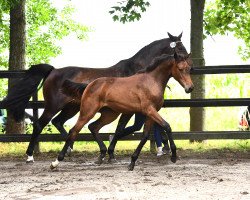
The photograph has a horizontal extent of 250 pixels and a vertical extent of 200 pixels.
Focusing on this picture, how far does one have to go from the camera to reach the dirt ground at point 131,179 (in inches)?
267

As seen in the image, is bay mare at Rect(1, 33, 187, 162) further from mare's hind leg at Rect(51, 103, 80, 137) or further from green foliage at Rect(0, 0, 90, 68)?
green foliage at Rect(0, 0, 90, 68)

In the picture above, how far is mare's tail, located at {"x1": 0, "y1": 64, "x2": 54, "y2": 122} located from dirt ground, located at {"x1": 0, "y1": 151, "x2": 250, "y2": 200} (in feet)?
3.45

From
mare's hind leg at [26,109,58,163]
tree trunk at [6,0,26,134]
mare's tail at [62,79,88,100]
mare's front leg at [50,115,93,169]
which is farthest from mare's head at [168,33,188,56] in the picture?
tree trunk at [6,0,26,134]

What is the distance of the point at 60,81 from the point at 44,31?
15181 mm

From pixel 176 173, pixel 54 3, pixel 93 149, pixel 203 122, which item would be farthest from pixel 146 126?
pixel 54 3

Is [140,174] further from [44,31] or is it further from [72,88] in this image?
[44,31]

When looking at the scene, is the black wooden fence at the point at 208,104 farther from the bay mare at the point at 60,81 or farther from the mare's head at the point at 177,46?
the mare's head at the point at 177,46

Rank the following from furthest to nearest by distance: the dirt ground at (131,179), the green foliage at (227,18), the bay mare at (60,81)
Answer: the green foliage at (227,18), the bay mare at (60,81), the dirt ground at (131,179)

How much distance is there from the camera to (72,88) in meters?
9.96

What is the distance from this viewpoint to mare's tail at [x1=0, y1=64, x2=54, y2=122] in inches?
440

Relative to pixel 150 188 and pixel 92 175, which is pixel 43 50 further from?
pixel 150 188

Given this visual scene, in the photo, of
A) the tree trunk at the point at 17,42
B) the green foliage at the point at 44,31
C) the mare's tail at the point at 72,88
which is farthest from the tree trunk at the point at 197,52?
the green foliage at the point at 44,31

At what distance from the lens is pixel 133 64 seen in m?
10.4

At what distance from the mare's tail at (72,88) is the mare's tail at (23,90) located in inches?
51.2
